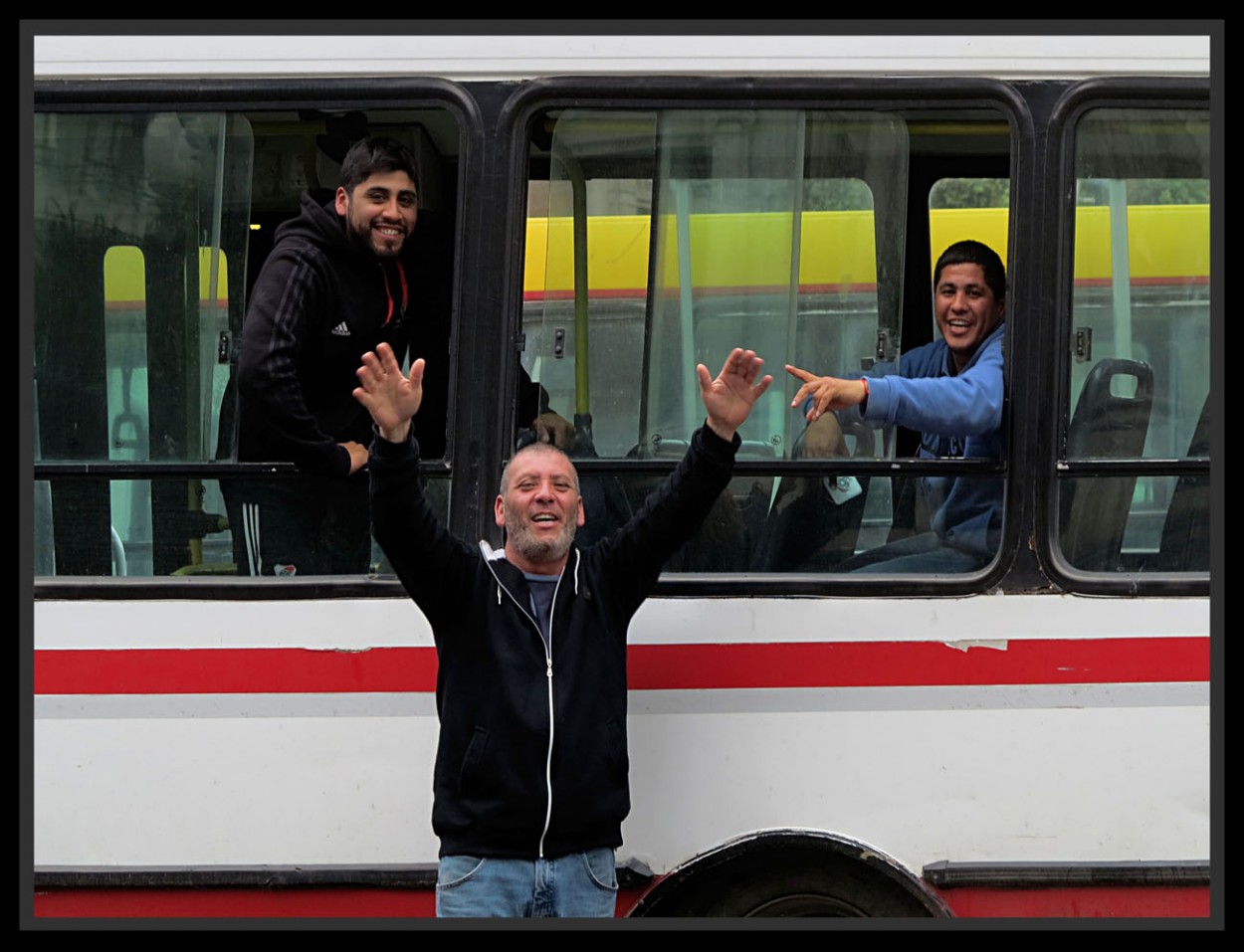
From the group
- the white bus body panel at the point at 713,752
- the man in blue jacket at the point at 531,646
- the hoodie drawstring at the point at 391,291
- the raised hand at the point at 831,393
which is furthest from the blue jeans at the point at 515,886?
the hoodie drawstring at the point at 391,291

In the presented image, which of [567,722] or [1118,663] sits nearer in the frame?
[567,722]

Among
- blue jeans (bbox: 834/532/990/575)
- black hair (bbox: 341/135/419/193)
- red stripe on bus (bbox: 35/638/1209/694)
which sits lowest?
red stripe on bus (bbox: 35/638/1209/694)

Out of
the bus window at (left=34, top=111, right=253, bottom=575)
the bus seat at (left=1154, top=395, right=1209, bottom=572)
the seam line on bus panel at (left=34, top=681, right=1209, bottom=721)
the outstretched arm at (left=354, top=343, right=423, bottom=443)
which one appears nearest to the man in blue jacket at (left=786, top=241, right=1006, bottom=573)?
the seam line on bus panel at (left=34, top=681, right=1209, bottom=721)

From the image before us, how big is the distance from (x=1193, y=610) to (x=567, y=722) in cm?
163

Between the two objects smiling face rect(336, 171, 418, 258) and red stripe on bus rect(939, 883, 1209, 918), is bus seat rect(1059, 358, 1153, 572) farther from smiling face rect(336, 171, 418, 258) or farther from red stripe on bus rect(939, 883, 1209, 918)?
smiling face rect(336, 171, 418, 258)

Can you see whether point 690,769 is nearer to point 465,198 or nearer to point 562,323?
point 562,323

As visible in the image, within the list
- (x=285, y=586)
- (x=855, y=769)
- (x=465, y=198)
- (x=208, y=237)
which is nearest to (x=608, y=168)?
(x=465, y=198)

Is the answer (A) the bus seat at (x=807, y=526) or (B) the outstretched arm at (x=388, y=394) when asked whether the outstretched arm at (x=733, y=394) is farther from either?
(B) the outstretched arm at (x=388, y=394)

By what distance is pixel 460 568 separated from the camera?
326cm

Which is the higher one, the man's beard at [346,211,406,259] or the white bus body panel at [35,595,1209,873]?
the man's beard at [346,211,406,259]

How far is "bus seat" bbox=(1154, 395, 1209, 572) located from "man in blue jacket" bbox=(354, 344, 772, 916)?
1.17 meters

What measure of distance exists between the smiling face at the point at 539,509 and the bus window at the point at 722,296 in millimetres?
333

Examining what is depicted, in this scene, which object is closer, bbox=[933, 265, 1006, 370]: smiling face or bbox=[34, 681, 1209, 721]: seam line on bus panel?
Result: bbox=[34, 681, 1209, 721]: seam line on bus panel

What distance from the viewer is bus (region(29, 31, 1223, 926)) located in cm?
354
